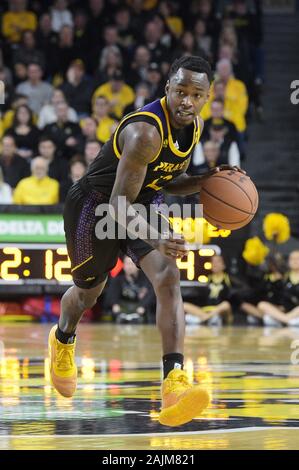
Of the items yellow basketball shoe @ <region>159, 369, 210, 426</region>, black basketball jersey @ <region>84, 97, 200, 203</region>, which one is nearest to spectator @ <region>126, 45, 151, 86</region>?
black basketball jersey @ <region>84, 97, 200, 203</region>

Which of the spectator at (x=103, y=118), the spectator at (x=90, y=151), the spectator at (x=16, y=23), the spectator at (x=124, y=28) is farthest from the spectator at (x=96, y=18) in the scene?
the spectator at (x=90, y=151)

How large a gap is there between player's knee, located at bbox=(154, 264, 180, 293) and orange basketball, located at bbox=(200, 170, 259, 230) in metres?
0.87

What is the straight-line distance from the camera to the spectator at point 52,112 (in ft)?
52.2

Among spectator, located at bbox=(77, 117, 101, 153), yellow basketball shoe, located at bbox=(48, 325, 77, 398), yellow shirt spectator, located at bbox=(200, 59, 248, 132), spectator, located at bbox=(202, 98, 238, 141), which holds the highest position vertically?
yellow shirt spectator, located at bbox=(200, 59, 248, 132)

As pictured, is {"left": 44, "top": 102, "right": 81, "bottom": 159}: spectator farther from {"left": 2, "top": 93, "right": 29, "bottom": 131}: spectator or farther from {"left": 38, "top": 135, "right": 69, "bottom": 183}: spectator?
{"left": 2, "top": 93, "right": 29, "bottom": 131}: spectator

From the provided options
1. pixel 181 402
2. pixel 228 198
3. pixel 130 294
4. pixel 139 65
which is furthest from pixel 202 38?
pixel 181 402

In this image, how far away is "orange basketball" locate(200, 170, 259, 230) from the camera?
22.3 ft

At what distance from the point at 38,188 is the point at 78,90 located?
3.06 metres

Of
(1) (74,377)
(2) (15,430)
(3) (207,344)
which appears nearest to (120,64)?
(3) (207,344)

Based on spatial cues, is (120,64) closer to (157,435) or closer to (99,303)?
(99,303)

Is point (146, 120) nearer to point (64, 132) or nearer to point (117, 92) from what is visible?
point (64, 132)

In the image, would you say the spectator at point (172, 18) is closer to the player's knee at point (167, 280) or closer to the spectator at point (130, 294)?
the spectator at point (130, 294)

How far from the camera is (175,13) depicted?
1867 centimetres

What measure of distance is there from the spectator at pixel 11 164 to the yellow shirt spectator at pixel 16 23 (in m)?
3.54
